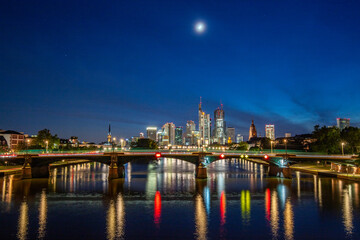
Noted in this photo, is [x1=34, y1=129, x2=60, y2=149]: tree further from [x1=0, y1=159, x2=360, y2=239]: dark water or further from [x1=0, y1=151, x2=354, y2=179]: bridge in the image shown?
[x1=0, y1=159, x2=360, y2=239]: dark water

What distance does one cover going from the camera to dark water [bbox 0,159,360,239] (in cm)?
3400

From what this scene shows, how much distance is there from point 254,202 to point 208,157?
35533 millimetres

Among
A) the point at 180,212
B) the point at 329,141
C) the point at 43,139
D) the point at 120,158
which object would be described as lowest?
the point at 180,212

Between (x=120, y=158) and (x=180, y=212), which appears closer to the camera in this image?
(x=180, y=212)

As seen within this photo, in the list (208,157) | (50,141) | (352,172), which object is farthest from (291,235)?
(50,141)

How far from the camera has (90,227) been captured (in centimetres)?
3619

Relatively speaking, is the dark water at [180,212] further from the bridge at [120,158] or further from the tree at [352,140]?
the tree at [352,140]

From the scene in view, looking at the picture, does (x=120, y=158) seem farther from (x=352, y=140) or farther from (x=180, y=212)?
(x=352, y=140)

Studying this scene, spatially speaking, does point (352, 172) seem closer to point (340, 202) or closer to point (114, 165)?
point (340, 202)

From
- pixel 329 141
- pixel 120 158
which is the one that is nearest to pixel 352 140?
A: pixel 329 141

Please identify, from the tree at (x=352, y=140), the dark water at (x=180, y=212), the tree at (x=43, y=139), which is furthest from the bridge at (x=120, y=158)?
the tree at (x=43, y=139)

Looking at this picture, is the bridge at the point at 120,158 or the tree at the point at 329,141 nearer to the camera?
the bridge at the point at 120,158

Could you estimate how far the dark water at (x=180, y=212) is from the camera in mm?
34000

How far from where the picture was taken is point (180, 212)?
4431 cm
